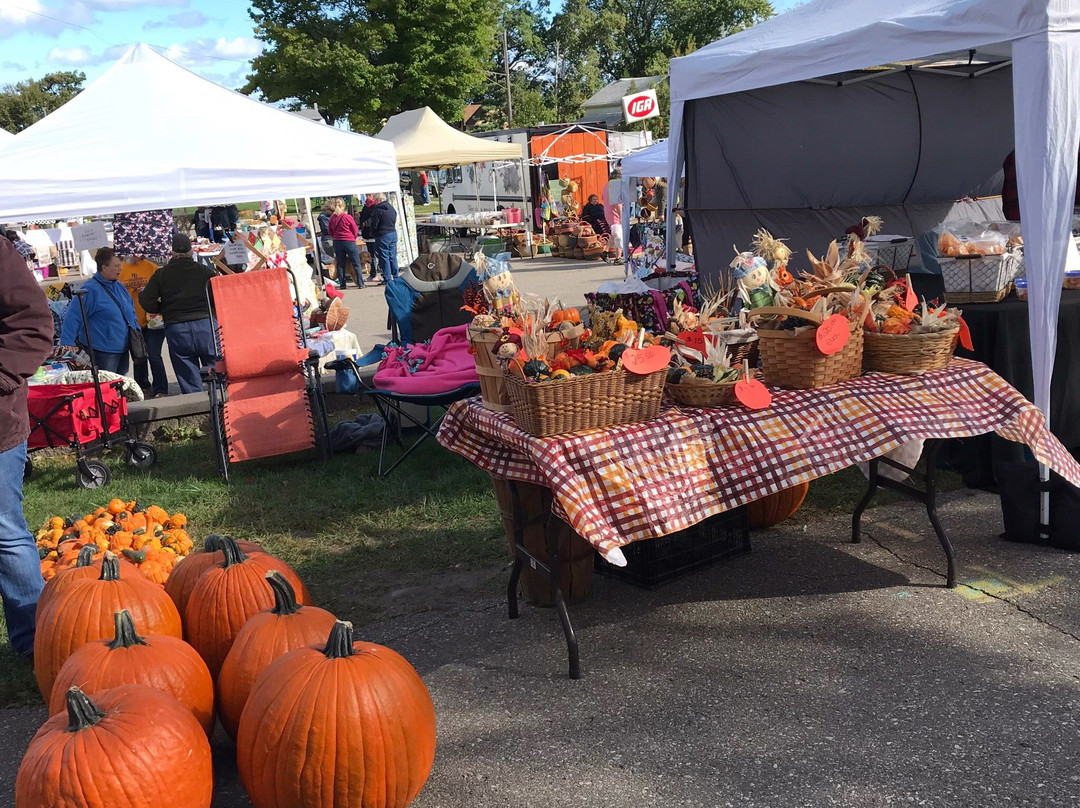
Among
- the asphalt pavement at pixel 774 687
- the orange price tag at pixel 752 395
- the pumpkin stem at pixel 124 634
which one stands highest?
the orange price tag at pixel 752 395

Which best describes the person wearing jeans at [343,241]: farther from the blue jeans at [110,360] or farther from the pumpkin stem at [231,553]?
the pumpkin stem at [231,553]

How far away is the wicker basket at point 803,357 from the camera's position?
372cm

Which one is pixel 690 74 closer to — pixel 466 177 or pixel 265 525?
pixel 265 525

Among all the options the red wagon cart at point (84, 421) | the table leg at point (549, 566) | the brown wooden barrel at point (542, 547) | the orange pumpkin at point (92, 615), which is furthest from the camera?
the red wagon cart at point (84, 421)

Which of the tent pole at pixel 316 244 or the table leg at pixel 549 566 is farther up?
the tent pole at pixel 316 244

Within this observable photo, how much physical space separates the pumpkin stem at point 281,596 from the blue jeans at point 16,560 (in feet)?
4.27

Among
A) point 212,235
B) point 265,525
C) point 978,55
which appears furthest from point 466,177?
point 265,525

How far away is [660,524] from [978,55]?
6672 millimetres

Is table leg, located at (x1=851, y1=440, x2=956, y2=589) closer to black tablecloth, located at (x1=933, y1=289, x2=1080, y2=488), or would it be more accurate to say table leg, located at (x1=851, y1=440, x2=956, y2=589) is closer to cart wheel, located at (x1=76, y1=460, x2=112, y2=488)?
black tablecloth, located at (x1=933, y1=289, x2=1080, y2=488)

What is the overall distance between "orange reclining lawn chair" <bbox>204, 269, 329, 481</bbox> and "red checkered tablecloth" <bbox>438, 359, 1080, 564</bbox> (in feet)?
9.51

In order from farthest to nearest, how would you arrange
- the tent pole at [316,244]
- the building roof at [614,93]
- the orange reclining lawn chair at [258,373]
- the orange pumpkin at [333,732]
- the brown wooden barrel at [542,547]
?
the building roof at [614,93] → the tent pole at [316,244] → the orange reclining lawn chair at [258,373] → the brown wooden barrel at [542,547] → the orange pumpkin at [333,732]

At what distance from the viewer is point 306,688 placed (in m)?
2.65

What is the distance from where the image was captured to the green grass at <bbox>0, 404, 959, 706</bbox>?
4.75m

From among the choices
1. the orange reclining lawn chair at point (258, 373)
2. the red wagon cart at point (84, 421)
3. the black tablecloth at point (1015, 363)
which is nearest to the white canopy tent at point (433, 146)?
the orange reclining lawn chair at point (258, 373)
